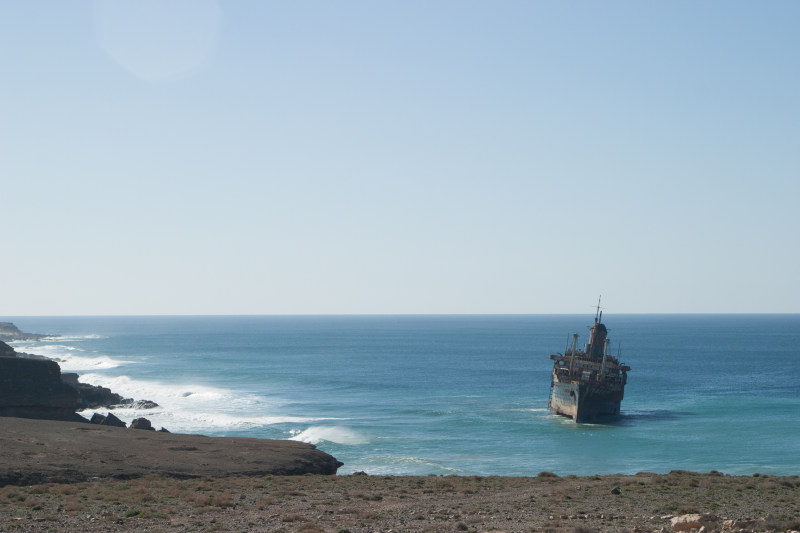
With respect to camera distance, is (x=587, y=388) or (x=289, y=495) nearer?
(x=289, y=495)

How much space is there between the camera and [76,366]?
112188 millimetres

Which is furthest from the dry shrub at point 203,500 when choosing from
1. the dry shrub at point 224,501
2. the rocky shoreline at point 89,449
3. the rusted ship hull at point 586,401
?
the rusted ship hull at point 586,401

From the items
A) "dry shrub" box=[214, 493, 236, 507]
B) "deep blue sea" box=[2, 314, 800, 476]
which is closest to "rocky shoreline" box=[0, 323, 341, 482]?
"dry shrub" box=[214, 493, 236, 507]

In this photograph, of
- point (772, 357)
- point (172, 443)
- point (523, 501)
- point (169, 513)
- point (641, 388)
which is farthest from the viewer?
point (772, 357)

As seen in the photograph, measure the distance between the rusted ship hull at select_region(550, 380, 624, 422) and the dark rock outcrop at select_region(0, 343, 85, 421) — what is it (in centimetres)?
3993

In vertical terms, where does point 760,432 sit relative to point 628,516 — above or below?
below

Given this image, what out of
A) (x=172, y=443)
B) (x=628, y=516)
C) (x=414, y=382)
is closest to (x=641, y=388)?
(x=414, y=382)

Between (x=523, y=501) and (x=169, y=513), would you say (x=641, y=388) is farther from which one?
(x=169, y=513)

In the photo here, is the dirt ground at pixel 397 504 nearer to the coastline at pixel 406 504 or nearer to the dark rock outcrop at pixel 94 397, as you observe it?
the coastline at pixel 406 504

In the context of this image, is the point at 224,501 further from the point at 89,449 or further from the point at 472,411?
the point at 472,411

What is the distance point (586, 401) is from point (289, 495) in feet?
143

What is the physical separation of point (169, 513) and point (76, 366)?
102 meters

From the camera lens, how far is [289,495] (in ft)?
79.4

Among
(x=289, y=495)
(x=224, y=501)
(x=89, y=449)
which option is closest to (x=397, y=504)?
(x=289, y=495)
